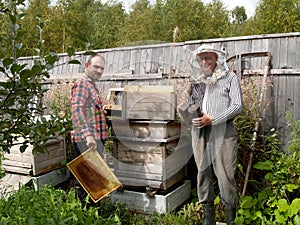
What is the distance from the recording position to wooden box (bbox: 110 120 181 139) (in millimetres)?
3322

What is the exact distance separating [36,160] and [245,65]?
9.18 feet

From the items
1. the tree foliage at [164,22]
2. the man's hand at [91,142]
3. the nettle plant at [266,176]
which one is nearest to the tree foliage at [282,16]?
the tree foliage at [164,22]

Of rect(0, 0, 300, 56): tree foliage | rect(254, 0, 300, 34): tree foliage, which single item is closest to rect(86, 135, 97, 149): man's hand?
rect(0, 0, 300, 56): tree foliage

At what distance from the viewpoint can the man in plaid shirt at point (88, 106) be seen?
3.19m

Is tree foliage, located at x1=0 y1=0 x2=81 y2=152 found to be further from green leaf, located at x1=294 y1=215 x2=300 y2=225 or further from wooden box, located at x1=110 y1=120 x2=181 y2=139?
green leaf, located at x1=294 y1=215 x2=300 y2=225

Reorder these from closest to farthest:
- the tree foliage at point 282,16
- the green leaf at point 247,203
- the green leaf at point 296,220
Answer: the green leaf at point 296,220
the green leaf at point 247,203
the tree foliage at point 282,16

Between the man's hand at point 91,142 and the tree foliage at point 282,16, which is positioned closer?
the man's hand at point 91,142

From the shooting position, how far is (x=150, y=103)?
334cm

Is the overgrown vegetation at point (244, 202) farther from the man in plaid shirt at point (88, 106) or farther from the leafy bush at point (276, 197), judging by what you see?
the man in plaid shirt at point (88, 106)

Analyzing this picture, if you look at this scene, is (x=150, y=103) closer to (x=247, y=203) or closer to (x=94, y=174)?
(x=94, y=174)

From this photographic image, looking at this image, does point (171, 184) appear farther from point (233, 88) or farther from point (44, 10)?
point (44, 10)

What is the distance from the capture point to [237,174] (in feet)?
12.2

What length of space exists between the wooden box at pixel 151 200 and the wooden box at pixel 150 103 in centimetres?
84

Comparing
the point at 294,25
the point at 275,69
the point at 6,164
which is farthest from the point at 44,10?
the point at 275,69
